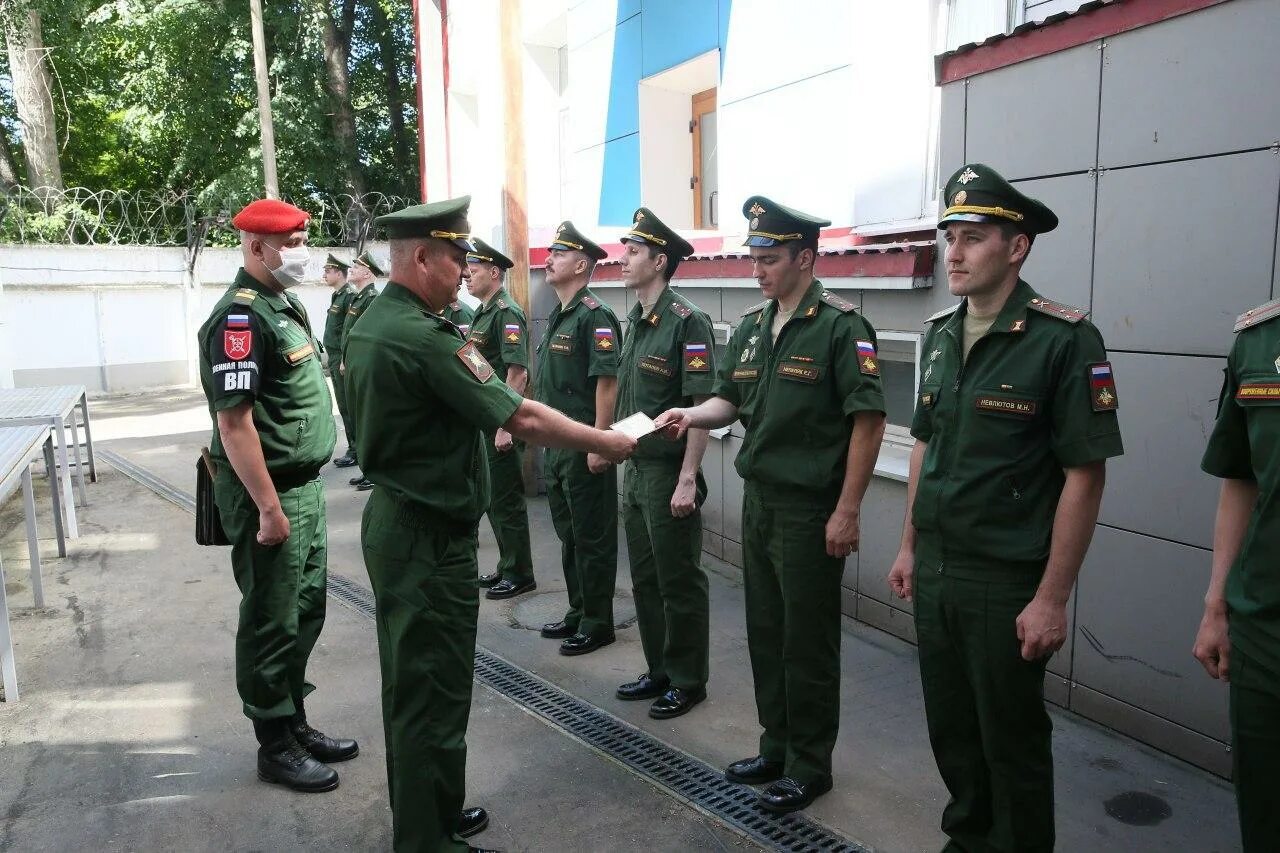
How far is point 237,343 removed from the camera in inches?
125

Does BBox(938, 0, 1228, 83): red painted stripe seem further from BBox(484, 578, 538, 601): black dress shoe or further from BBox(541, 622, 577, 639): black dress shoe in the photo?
BBox(484, 578, 538, 601): black dress shoe

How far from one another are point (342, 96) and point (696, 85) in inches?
623

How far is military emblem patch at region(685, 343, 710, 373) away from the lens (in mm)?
3936

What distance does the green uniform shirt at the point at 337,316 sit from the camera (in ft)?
29.5

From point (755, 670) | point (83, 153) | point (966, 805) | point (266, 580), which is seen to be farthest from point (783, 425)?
point (83, 153)

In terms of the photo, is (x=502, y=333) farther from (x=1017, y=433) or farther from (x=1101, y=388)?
(x=1101, y=388)

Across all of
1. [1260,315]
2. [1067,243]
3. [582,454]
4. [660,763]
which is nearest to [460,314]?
[582,454]

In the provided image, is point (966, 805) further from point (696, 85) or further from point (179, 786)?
point (696, 85)

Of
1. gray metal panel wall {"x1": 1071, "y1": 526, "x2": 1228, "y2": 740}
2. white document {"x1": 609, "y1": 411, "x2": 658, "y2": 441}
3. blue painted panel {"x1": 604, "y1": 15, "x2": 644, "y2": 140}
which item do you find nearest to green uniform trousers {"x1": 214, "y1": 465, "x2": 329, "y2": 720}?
white document {"x1": 609, "y1": 411, "x2": 658, "y2": 441}

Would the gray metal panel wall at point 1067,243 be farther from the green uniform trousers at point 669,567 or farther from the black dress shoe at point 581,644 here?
the black dress shoe at point 581,644

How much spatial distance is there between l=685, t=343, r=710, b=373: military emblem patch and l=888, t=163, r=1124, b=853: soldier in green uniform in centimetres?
143

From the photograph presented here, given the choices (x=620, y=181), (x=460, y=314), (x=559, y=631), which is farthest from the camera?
(x=620, y=181)

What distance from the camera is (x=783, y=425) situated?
315 cm

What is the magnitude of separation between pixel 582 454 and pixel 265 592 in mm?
1718
